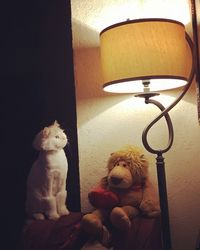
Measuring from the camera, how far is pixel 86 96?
54.0 inches

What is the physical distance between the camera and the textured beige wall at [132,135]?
1.27 m

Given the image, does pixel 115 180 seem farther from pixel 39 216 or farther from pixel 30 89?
pixel 30 89

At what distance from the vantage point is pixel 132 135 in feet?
4.37

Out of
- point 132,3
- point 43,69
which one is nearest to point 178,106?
point 132,3

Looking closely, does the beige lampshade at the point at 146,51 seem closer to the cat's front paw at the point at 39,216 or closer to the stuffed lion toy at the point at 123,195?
the stuffed lion toy at the point at 123,195

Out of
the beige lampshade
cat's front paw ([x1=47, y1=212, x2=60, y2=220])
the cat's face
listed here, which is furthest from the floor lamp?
cat's front paw ([x1=47, y1=212, x2=60, y2=220])

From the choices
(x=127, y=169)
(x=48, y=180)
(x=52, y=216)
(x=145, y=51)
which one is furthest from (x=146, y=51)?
(x=52, y=216)

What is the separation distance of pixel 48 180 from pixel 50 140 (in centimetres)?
15

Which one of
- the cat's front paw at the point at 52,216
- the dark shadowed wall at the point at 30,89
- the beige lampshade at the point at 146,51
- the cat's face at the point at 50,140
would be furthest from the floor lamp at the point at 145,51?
the cat's front paw at the point at 52,216

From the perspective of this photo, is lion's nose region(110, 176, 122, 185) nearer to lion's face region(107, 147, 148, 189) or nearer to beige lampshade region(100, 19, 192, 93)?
lion's face region(107, 147, 148, 189)

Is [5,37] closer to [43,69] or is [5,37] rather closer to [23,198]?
[43,69]

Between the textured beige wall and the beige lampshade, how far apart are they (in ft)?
1.11

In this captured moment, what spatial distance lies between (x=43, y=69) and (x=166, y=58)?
25.5 inches

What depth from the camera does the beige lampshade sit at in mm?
944
